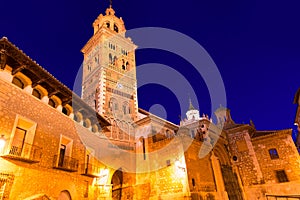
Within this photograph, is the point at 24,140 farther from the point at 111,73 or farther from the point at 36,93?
the point at 111,73

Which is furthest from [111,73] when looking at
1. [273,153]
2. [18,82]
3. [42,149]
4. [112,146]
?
[273,153]

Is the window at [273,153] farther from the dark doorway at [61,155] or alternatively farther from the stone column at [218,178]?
the dark doorway at [61,155]

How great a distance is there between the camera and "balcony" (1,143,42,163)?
8820 mm

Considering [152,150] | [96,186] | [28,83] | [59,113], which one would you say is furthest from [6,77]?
[152,150]

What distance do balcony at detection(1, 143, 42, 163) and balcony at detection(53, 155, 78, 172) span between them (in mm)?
1033

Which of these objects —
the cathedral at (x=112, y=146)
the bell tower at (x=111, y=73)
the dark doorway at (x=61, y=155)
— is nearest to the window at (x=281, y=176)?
the cathedral at (x=112, y=146)

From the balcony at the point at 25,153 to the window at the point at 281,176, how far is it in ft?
80.1

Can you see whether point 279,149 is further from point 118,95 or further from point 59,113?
point 59,113

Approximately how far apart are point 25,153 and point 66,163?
2.64 m

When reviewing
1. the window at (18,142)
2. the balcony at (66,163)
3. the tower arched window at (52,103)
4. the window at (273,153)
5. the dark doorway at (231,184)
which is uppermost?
the tower arched window at (52,103)

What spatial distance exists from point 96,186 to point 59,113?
5483 mm

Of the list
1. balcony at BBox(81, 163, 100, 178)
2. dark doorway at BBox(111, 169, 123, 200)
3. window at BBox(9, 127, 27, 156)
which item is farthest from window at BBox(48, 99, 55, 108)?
dark doorway at BBox(111, 169, 123, 200)

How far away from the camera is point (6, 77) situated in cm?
983

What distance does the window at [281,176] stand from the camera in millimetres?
22706
